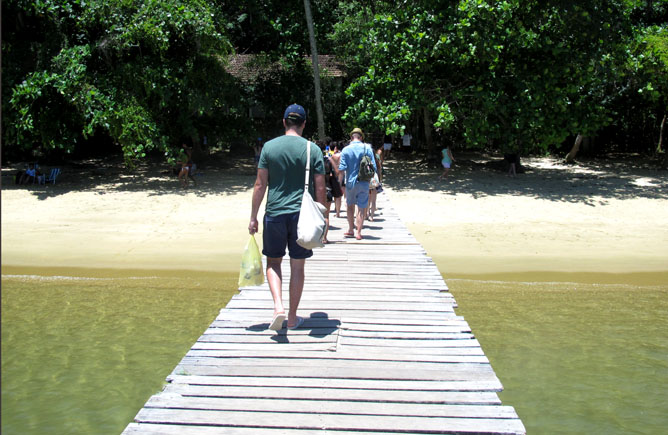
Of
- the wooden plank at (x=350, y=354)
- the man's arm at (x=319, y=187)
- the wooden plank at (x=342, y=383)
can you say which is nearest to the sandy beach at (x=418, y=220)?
the wooden plank at (x=350, y=354)

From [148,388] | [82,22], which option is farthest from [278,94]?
[148,388]

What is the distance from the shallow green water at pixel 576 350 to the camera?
544 centimetres

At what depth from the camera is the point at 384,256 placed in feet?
25.2

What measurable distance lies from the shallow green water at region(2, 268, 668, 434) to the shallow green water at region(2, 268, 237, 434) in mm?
15

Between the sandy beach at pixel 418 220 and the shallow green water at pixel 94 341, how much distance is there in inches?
33.4

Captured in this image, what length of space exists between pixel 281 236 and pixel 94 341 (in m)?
3.86

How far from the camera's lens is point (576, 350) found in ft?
22.5

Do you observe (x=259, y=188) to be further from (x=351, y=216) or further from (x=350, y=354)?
(x=351, y=216)

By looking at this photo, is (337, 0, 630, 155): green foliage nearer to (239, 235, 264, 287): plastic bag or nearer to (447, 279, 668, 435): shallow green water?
(447, 279, 668, 435): shallow green water

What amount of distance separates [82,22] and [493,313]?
1286cm

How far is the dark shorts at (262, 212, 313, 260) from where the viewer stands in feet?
14.4

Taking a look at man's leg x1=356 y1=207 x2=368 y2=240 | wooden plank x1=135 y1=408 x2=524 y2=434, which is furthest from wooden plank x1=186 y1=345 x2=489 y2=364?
man's leg x1=356 y1=207 x2=368 y2=240

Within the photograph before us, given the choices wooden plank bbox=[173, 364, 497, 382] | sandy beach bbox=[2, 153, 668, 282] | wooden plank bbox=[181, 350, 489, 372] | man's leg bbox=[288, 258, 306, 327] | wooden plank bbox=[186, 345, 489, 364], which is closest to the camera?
wooden plank bbox=[173, 364, 497, 382]

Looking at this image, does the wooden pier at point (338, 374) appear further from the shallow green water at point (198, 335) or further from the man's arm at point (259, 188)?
the shallow green water at point (198, 335)
